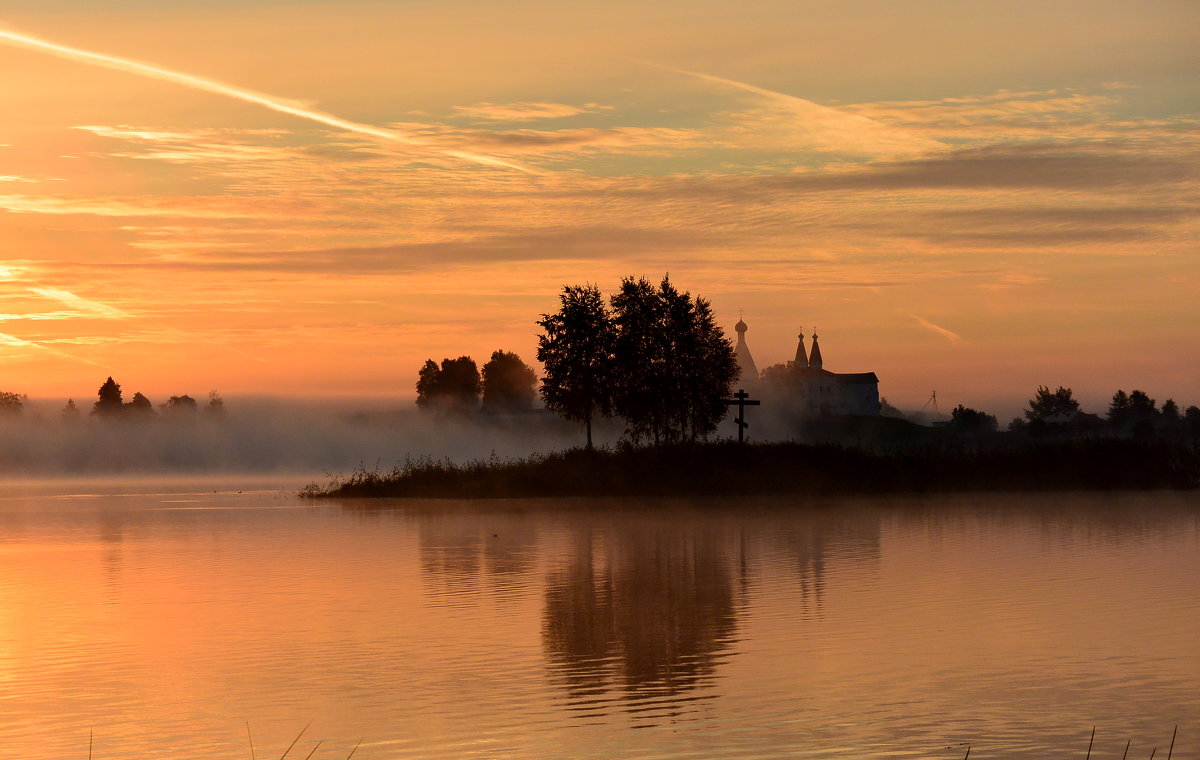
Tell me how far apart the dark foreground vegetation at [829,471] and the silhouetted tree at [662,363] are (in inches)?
140

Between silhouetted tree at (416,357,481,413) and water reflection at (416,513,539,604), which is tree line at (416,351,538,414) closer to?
silhouetted tree at (416,357,481,413)

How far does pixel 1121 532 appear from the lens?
45906 millimetres

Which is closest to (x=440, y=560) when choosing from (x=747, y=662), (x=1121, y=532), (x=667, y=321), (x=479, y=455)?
(x=747, y=662)

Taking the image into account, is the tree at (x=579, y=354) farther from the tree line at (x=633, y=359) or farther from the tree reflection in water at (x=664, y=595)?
the tree reflection in water at (x=664, y=595)

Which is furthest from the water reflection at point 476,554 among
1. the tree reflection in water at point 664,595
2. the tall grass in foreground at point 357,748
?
the tall grass in foreground at point 357,748

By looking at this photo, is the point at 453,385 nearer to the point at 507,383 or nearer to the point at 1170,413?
the point at 507,383

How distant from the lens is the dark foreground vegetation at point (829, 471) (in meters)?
75.6

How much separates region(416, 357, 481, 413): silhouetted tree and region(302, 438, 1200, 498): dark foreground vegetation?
370 ft

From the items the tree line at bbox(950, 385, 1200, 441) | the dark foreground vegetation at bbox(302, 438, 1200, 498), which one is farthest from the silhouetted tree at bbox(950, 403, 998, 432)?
the dark foreground vegetation at bbox(302, 438, 1200, 498)

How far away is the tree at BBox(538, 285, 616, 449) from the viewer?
270ft

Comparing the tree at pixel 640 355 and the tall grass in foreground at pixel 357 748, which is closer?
the tall grass in foreground at pixel 357 748

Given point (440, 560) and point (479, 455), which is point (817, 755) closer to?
point (440, 560)

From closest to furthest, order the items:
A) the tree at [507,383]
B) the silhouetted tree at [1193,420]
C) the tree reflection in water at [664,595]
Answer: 1. the tree reflection in water at [664,595]
2. the silhouetted tree at [1193,420]
3. the tree at [507,383]

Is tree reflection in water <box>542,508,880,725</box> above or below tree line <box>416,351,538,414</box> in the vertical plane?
below
